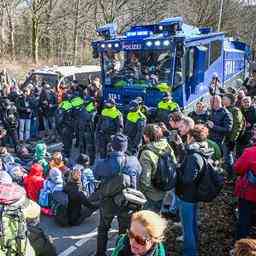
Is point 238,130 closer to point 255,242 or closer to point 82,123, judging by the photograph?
point 82,123

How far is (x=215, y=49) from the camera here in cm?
1391

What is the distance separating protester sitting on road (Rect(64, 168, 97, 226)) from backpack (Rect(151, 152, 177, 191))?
156 cm

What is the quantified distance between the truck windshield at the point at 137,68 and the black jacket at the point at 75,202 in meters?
5.31

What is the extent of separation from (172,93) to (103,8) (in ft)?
74.0

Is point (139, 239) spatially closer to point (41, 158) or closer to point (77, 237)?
point (77, 237)

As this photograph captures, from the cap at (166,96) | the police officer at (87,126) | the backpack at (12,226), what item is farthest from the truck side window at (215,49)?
the backpack at (12,226)

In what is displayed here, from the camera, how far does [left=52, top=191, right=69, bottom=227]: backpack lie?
24.3 ft

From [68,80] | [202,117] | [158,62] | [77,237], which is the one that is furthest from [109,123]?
[68,80]

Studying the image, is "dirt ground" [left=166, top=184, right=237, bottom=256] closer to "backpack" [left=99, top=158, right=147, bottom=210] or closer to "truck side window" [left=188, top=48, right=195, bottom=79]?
"backpack" [left=99, top=158, right=147, bottom=210]

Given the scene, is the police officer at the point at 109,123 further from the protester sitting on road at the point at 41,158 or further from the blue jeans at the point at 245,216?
the blue jeans at the point at 245,216

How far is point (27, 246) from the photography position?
14.5 feet

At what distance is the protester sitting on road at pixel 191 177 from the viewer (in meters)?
5.49

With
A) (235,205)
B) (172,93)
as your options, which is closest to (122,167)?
(235,205)

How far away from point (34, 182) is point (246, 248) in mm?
5765
